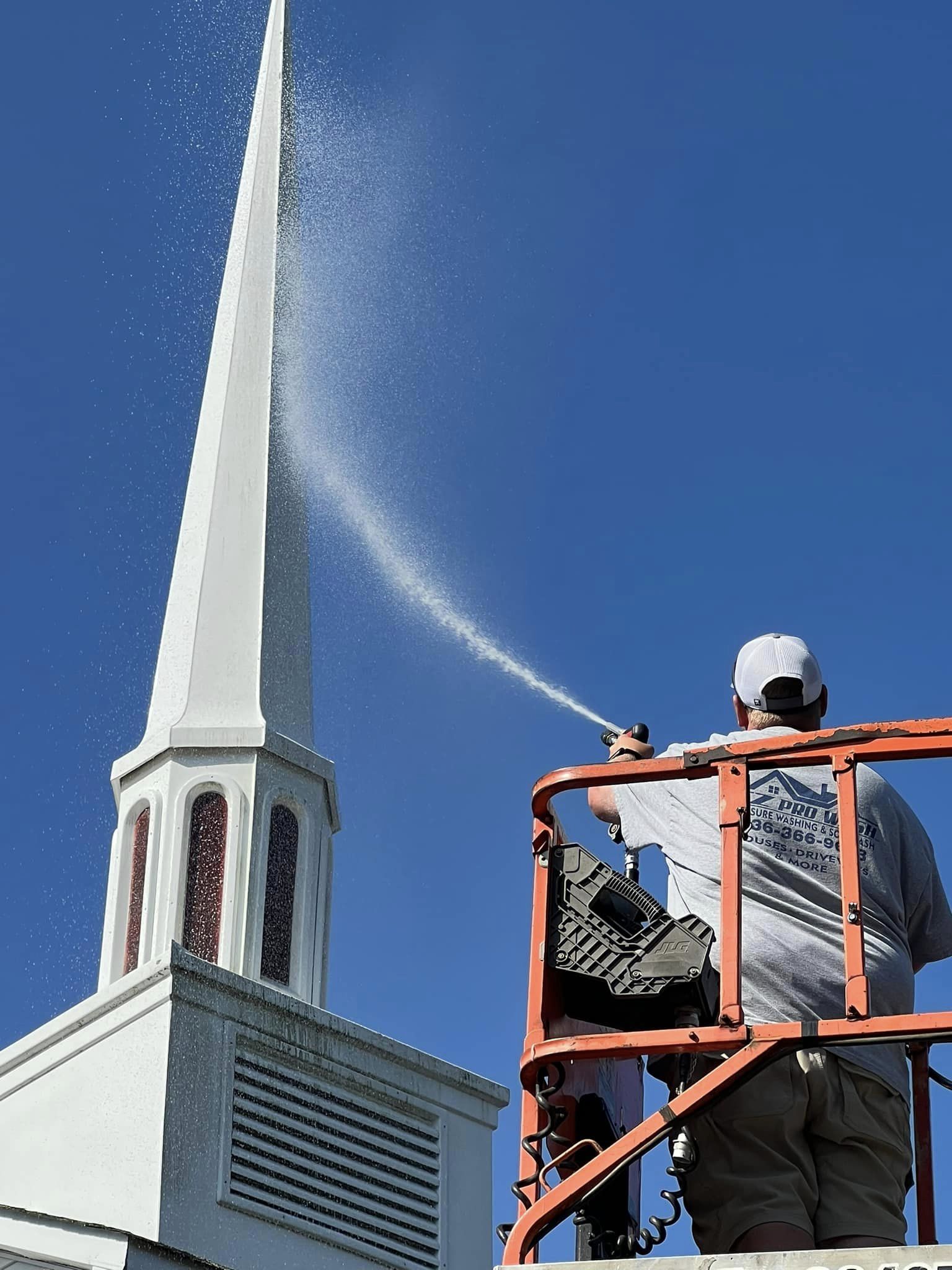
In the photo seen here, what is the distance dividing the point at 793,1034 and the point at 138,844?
712 inches

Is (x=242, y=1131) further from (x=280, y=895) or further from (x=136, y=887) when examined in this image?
(x=136, y=887)

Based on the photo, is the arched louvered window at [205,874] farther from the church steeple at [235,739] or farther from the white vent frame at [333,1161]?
the white vent frame at [333,1161]

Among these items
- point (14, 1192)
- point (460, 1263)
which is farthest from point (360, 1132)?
point (14, 1192)

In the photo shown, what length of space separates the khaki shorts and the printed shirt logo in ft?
1.81

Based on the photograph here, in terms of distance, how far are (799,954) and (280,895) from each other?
56.3ft

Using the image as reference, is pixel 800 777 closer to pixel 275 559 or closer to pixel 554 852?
pixel 554 852

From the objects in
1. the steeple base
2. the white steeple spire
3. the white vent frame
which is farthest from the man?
the white steeple spire

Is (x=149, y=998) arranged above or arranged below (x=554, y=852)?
above

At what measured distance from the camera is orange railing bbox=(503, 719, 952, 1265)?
6211mm

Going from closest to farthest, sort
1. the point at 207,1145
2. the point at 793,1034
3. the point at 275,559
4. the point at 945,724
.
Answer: the point at 793,1034, the point at 945,724, the point at 207,1145, the point at 275,559

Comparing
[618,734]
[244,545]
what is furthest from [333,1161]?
[618,734]

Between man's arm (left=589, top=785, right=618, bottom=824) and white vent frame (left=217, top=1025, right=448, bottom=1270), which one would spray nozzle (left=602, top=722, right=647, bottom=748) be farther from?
white vent frame (left=217, top=1025, right=448, bottom=1270)

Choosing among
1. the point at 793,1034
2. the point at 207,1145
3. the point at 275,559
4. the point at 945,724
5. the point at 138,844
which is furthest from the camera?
the point at 275,559

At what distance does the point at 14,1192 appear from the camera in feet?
67.3
